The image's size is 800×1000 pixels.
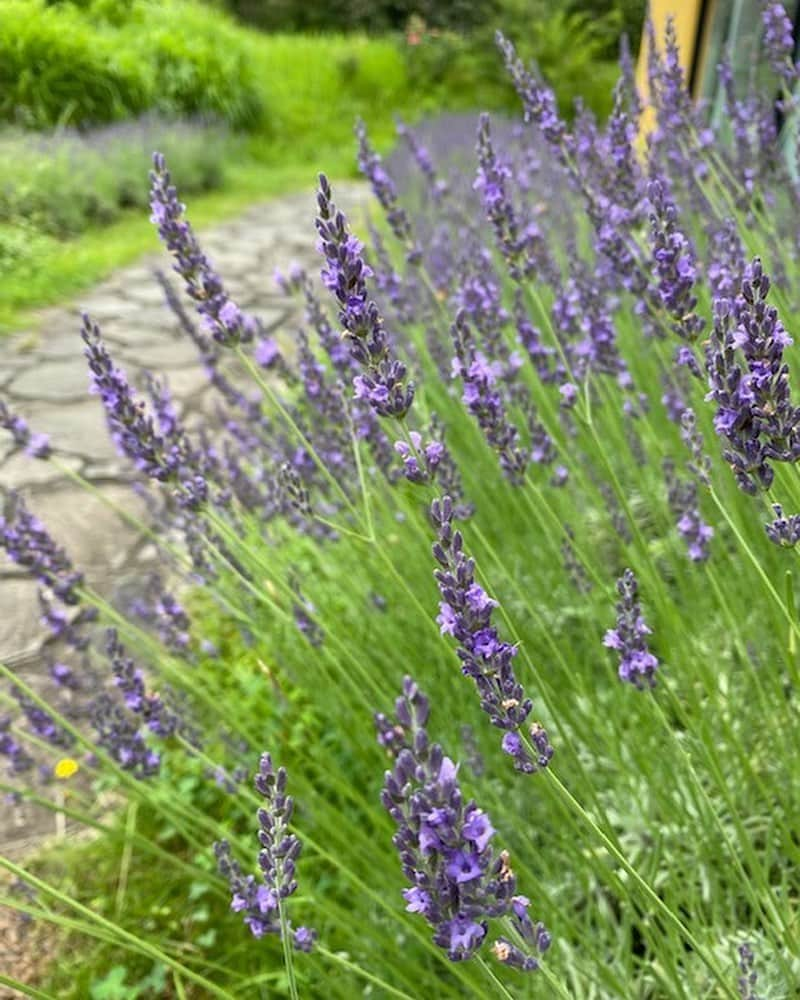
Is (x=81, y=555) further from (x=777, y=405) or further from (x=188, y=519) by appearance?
(x=777, y=405)

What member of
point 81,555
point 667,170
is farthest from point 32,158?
point 667,170

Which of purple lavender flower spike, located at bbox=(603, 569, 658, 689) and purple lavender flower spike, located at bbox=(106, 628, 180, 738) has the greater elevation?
purple lavender flower spike, located at bbox=(603, 569, 658, 689)

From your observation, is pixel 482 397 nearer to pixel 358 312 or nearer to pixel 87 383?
pixel 358 312

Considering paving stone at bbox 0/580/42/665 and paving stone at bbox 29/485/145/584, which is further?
paving stone at bbox 29/485/145/584

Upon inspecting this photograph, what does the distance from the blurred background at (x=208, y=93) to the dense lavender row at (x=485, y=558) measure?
9.99 feet

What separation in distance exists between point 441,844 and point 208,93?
1107 cm

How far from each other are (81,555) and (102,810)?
1313 millimetres

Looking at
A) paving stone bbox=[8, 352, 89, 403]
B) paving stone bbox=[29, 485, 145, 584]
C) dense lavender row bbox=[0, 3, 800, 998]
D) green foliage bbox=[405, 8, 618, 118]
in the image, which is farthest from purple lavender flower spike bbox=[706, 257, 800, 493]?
green foliage bbox=[405, 8, 618, 118]

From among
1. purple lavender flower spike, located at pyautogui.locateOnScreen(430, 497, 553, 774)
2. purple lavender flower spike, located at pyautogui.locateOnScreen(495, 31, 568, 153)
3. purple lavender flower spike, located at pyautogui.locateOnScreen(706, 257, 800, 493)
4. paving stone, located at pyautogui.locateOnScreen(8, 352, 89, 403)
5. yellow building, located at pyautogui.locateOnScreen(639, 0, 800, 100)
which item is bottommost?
paving stone, located at pyautogui.locateOnScreen(8, 352, 89, 403)

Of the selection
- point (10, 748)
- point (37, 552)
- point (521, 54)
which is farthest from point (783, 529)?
point (521, 54)

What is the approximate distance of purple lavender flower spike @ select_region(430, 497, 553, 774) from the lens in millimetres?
876

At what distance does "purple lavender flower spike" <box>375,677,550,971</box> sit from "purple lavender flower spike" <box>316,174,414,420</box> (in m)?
0.45

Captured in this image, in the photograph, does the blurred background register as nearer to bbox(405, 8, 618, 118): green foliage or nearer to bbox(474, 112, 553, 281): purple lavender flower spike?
bbox(405, 8, 618, 118): green foliage

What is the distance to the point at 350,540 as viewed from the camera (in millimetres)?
2408
